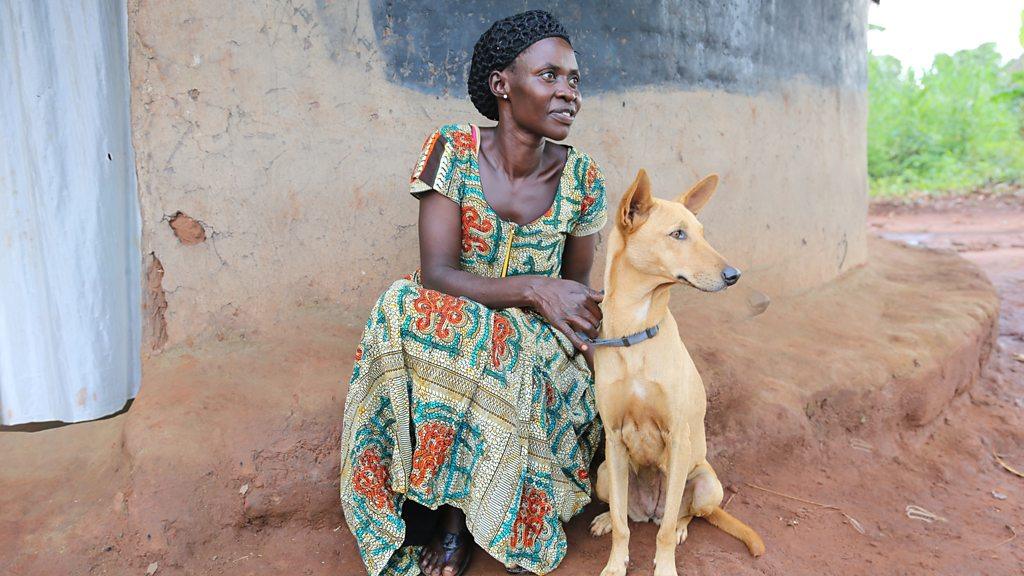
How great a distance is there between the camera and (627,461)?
8.07 feet

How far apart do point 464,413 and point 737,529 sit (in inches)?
41.6

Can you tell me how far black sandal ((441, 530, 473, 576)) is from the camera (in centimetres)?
247

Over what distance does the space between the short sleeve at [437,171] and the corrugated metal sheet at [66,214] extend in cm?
145

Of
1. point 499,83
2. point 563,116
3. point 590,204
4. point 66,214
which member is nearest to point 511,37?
point 499,83

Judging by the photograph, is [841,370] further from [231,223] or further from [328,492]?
[231,223]

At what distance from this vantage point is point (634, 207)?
2203 mm

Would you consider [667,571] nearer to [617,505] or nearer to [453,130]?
[617,505]

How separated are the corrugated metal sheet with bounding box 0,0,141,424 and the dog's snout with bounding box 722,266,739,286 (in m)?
2.51

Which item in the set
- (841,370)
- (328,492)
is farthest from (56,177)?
(841,370)

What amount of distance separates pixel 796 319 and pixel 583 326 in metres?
2.38

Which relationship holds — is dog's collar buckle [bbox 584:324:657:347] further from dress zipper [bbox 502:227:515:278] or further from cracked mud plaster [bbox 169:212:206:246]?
cracked mud plaster [bbox 169:212:206:246]

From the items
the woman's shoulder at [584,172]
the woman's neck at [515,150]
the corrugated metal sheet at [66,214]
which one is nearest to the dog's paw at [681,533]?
the woman's shoulder at [584,172]

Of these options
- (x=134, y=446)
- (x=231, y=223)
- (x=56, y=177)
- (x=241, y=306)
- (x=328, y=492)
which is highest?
(x=56, y=177)

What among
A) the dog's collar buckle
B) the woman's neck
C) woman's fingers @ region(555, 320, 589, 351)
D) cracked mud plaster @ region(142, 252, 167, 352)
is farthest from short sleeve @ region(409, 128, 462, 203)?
cracked mud plaster @ region(142, 252, 167, 352)
